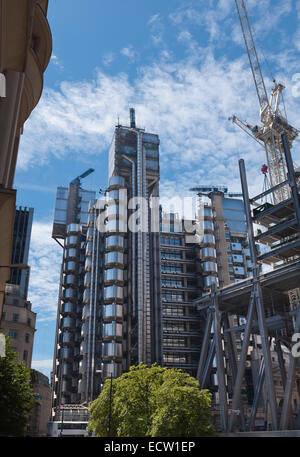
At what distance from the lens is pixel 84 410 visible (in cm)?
8662

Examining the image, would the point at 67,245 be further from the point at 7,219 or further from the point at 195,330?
the point at 7,219

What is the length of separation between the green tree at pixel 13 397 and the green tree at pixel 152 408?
17.6 metres

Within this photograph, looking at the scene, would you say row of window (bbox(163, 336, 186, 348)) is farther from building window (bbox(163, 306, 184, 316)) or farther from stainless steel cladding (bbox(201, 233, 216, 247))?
stainless steel cladding (bbox(201, 233, 216, 247))

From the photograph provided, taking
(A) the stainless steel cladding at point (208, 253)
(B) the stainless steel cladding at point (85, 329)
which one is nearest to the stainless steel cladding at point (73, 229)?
(B) the stainless steel cladding at point (85, 329)

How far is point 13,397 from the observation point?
25.8 metres

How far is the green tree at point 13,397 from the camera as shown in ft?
76.8

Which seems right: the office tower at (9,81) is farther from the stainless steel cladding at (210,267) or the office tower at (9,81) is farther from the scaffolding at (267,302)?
the stainless steel cladding at (210,267)

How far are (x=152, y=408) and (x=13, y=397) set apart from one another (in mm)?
22926

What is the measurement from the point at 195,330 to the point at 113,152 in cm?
5002

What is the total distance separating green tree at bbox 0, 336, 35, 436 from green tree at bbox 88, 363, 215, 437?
57.7 feet

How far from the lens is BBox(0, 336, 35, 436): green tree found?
23406mm

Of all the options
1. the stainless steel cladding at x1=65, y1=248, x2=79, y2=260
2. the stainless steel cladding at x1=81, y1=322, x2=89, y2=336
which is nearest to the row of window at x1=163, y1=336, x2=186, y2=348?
the stainless steel cladding at x1=81, y1=322, x2=89, y2=336
